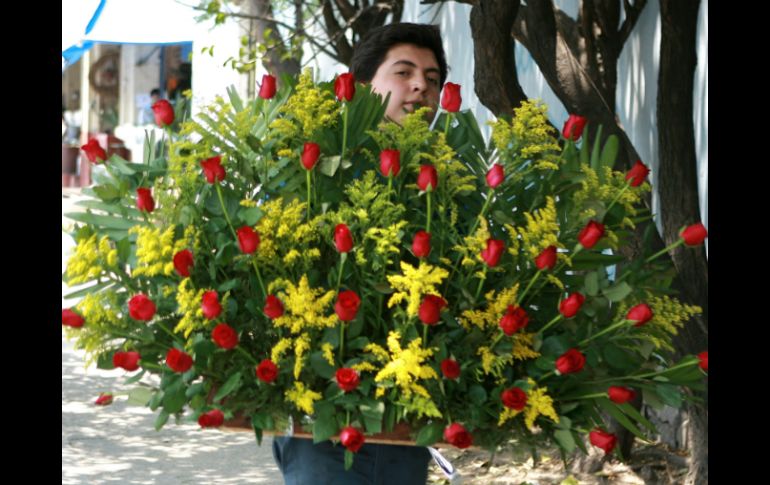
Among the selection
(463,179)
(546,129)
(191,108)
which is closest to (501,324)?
(463,179)

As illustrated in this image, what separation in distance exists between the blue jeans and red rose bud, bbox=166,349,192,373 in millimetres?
588

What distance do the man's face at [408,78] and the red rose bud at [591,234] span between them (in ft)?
3.57

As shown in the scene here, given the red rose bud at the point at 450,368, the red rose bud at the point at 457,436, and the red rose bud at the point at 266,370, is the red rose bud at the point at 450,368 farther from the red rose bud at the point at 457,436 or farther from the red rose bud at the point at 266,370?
the red rose bud at the point at 266,370

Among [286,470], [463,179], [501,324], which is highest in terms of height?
[463,179]

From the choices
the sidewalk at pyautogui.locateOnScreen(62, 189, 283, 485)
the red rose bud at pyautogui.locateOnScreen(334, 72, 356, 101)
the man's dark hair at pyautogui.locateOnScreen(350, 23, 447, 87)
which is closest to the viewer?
the red rose bud at pyautogui.locateOnScreen(334, 72, 356, 101)

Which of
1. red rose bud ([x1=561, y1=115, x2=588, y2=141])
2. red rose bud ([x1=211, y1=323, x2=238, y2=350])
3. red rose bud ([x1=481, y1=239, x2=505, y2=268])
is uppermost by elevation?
red rose bud ([x1=561, y1=115, x2=588, y2=141])

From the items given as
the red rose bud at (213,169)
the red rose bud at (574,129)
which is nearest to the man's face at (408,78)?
the red rose bud at (574,129)

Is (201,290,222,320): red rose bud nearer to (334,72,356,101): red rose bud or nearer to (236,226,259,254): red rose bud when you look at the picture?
(236,226,259,254): red rose bud

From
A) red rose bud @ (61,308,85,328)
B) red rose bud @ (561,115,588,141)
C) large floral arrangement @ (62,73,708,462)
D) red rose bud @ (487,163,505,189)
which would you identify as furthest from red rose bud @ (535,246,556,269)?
red rose bud @ (61,308,85,328)

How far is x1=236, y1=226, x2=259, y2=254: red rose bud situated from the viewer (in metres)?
2.34

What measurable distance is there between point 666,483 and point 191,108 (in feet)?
13.0

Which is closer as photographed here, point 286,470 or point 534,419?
point 534,419
